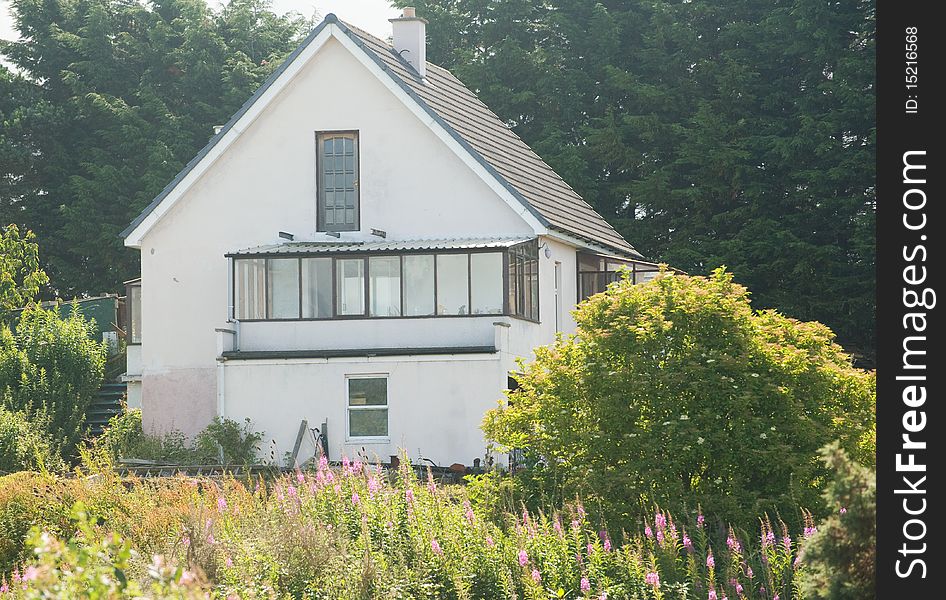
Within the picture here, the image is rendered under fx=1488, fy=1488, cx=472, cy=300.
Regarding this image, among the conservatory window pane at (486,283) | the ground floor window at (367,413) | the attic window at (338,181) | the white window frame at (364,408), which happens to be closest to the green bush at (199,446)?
the white window frame at (364,408)

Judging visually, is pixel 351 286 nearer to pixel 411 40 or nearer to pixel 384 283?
pixel 384 283

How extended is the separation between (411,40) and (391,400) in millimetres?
10054

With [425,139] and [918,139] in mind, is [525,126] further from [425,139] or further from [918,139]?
[918,139]

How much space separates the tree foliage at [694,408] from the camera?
16125mm

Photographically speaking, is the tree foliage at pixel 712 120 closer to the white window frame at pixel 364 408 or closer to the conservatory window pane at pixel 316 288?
the conservatory window pane at pixel 316 288

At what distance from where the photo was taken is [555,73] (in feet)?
164

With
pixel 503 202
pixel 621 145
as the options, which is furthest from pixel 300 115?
pixel 621 145

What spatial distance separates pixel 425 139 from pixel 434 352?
5.05m

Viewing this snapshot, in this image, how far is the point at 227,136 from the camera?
3341cm

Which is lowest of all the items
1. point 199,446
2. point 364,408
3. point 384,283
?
point 199,446

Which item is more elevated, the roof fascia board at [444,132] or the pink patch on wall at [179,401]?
the roof fascia board at [444,132]

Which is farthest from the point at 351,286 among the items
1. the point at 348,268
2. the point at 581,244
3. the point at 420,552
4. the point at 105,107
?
the point at 105,107

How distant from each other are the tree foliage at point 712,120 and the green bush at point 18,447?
70.4ft

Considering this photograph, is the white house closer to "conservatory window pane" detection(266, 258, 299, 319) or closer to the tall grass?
"conservatory window pane" detection(266, 258, 299, 319)
